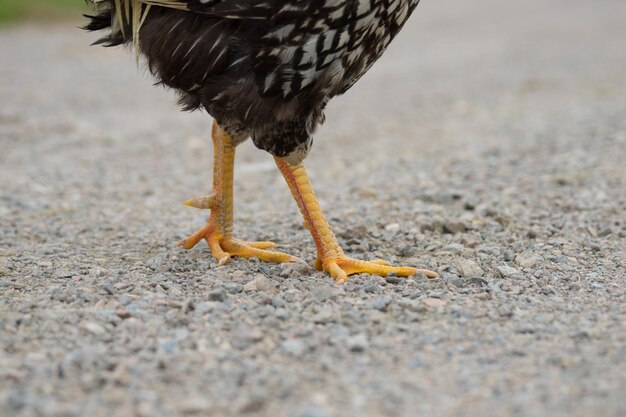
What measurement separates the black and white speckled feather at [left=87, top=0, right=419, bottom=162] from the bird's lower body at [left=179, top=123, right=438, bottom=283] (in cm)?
22

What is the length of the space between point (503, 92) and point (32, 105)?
23.7ft

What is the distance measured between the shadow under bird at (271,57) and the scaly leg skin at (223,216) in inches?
8.3

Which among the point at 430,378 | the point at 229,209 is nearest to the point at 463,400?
the point at 430,378

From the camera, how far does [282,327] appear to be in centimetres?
350

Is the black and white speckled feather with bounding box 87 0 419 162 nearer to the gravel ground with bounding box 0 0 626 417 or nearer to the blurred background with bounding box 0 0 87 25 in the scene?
the gravel ground with bounding box 0 0 626 417

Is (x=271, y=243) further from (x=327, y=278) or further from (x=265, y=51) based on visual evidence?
(x=265, y=51)

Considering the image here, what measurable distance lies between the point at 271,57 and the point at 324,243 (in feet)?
3.72

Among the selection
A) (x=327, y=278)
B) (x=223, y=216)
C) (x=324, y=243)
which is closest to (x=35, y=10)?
(x=223, y=216)

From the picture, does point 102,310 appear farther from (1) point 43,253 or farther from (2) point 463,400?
(2) point 463,400

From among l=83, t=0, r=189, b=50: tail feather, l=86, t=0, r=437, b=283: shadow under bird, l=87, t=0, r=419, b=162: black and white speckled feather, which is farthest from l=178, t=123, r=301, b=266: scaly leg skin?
l=83, t=0, r=189, b=50: tail feather

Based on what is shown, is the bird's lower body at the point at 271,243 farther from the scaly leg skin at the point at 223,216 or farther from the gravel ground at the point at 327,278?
the gravel ground at the point at 327,278

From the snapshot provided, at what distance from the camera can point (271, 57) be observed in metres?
3.90

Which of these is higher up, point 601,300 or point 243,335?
point 601,300

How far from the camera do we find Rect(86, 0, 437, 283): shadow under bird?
3.85 meters
